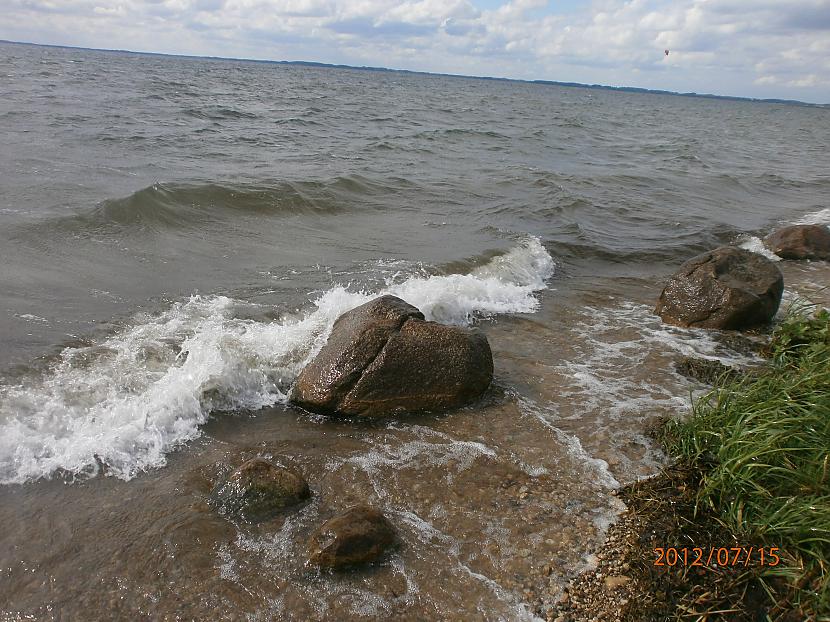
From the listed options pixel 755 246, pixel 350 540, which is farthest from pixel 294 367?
pixel 755 246

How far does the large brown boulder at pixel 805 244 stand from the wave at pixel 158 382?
6.86 meters

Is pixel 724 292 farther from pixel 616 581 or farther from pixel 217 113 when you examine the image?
pixel 217 113

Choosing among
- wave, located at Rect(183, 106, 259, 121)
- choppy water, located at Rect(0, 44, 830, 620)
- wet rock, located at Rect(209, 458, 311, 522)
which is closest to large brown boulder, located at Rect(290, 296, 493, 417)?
choppy water, located at Rect(0, 44, 830, 620)

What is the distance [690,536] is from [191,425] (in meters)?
3.87

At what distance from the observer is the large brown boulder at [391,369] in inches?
206

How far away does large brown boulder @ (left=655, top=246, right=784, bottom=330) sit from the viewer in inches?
292

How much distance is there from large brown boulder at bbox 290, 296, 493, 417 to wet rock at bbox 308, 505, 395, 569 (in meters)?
1.58

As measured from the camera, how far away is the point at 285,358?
20.2 feet

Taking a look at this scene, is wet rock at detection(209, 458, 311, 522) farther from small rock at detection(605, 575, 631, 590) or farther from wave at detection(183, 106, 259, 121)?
wave at detection(183, 106, 259, 121)

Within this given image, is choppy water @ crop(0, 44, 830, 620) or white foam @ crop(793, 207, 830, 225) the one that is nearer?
choppy water @ crop(0, 44, 830, 620)

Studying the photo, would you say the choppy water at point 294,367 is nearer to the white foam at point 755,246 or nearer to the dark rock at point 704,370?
the white foam at point 755,246

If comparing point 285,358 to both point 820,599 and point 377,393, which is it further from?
point 820,599

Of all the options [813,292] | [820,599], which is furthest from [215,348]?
[813,292]
